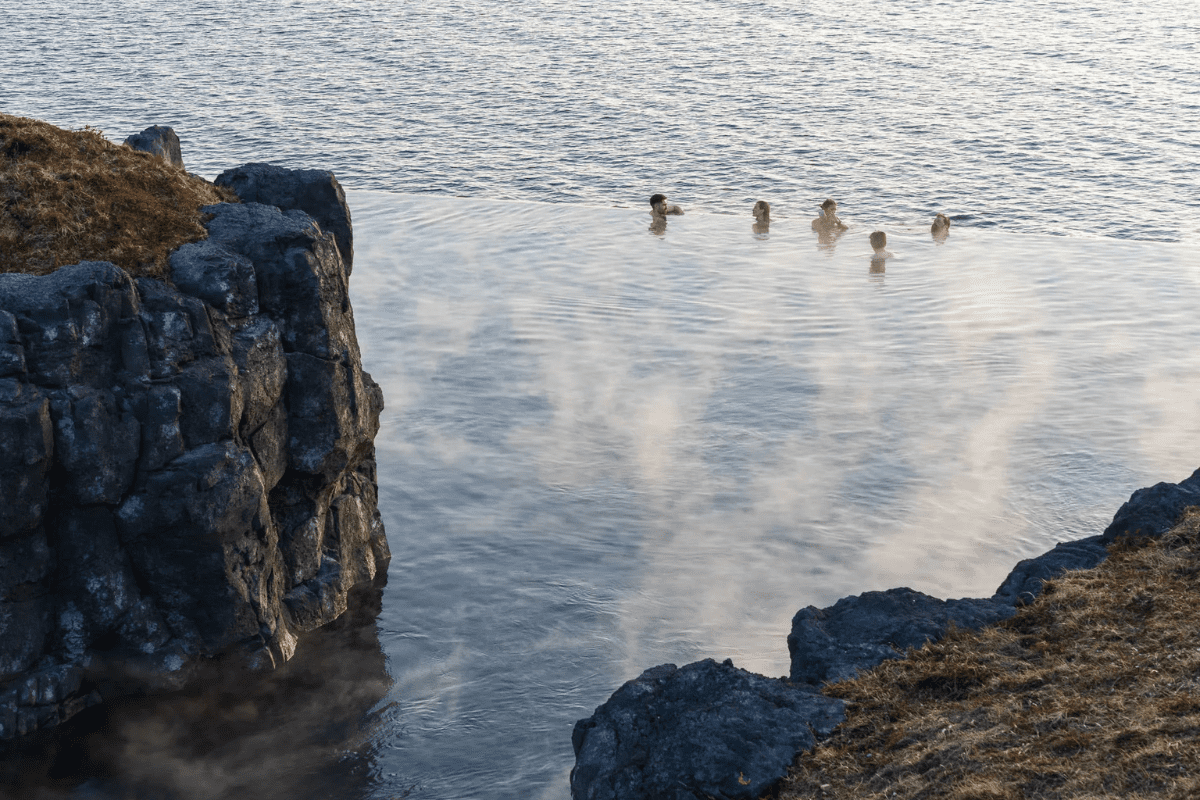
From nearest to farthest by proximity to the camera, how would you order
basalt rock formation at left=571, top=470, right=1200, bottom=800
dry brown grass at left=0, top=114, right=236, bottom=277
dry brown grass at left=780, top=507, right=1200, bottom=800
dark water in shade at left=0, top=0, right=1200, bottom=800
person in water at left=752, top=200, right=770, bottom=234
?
dry brown grass at left=780, top=507, right=1200, bottom=800 < basalt rock formation at left=571, top=470, right=1200, bottom=800 < dry brown grass at left=0, top=114, right=236, bottom=277 < dark water in shade at left=0, top=0, right=1200, bottom=800 < person in water at left=752, top=200, right=770, bottom=234

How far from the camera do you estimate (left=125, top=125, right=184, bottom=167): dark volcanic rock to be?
1000 inches

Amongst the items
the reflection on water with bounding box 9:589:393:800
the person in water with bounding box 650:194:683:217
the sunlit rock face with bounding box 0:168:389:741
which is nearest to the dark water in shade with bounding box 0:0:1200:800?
the reflection on water with bounding box 9:589:393:800

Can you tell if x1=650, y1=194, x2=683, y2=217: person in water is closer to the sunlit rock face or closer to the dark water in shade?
the dark water in shade

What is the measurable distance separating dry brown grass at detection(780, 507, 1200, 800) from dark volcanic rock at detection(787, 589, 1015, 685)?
0.33 m

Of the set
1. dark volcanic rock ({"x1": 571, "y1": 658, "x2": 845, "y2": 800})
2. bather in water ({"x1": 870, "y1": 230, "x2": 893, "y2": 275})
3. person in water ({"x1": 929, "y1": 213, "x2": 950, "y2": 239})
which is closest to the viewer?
dark volcanic rock ({"x1": 571, "y1": 658, "x2": 845, "y2": 800})

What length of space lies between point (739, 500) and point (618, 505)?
320cm

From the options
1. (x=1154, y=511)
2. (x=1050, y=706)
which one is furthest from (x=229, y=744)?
(x=1154, y=511)

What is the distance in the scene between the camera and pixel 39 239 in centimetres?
1998

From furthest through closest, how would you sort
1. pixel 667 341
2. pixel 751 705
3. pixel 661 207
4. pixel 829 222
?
pixel 661 207
pixel 829 222
pixel 667 341
pixel 751 705

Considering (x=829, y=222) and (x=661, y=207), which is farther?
(x=661, y=207)

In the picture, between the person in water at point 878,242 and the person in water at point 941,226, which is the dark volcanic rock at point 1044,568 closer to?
the person in water at point 878,242

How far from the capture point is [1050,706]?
13.9 meters

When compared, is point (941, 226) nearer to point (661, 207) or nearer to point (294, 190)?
point (661, 207)

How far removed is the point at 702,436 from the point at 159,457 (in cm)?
1648
